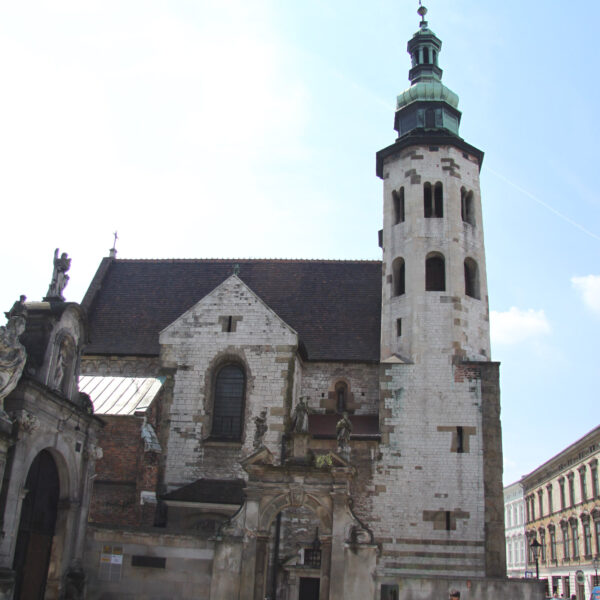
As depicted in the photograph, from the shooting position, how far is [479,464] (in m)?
21.8

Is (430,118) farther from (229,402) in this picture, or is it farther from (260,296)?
(229,402)

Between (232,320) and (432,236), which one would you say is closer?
(232,320)

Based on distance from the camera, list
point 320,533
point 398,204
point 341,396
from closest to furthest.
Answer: point 320,533 → point 341,396 → point 398,204

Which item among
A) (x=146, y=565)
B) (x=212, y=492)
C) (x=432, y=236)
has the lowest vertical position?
(x=146, y=565)

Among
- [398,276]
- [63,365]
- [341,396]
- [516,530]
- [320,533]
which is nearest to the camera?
[63,365]

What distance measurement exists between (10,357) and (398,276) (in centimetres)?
1642

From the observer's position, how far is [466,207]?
26875 millimetres

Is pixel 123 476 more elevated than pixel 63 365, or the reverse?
pixel 63 365

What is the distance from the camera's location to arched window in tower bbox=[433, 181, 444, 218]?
85.1ft

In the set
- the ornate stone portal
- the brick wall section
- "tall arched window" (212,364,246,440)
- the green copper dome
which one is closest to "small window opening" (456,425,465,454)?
the ornate stone portal

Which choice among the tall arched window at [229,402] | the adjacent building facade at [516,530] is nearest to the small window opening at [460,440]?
the tall arched window at [229,402]

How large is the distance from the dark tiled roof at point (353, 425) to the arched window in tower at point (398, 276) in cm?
502

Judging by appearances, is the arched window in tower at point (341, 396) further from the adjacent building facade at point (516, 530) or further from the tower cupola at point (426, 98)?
the adjacent building facade at point (516, 530)

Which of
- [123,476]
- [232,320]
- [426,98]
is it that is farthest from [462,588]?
[426,98]
